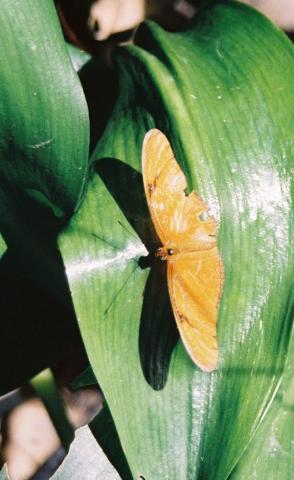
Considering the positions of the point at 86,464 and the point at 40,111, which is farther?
the point at 86,464

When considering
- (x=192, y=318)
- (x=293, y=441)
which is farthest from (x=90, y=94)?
(x=293, y=441)

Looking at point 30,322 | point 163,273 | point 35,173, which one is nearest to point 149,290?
point 163,273

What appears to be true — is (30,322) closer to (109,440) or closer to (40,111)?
(109,440)

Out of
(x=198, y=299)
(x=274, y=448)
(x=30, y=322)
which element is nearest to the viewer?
(x=198, y=299)

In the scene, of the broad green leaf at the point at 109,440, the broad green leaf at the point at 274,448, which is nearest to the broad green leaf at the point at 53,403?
the broad green leaf at the point at 109,440

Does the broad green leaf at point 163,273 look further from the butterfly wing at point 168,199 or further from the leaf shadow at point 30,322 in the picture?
the leaf shadow at point 30,322

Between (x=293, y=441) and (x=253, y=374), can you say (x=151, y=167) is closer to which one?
(x=253, y=374)

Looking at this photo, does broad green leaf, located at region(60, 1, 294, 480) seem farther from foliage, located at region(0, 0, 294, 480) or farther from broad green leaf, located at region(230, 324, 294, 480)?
broad green leaf, located at region(230, 324, 294, 480)
